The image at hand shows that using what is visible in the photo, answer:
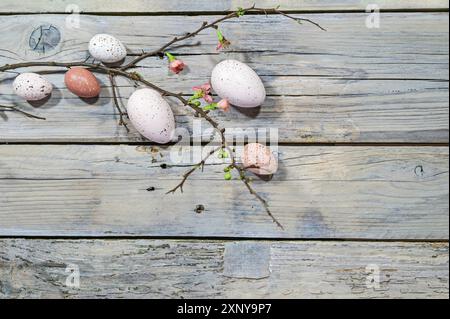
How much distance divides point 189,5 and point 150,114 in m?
0.25

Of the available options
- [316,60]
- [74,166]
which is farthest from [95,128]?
[316,60]

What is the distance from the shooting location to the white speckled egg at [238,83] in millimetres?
938

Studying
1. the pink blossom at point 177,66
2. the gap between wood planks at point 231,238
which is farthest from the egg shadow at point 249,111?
the gap between wood planks at point 231,238

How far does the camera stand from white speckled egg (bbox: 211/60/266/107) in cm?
94

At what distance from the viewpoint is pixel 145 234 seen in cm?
102

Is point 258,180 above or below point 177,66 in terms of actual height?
below

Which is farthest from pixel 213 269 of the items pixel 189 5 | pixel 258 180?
pixel 189 5

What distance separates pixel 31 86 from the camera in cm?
97

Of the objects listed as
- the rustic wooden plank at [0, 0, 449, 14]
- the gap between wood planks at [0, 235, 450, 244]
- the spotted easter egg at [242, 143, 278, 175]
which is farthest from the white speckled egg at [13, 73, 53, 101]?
the spotted easter egg at [242, 143, 278, 175]

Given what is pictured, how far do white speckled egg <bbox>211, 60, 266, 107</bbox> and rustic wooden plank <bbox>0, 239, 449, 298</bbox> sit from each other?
0.29m

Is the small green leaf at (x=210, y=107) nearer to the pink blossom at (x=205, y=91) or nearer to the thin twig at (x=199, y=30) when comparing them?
the pink blossom at (x=205, y=91)

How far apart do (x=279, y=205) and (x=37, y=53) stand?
0.58 metres

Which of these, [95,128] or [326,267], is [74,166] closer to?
[95,128]

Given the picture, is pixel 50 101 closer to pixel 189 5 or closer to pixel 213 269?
pixel 189 5
